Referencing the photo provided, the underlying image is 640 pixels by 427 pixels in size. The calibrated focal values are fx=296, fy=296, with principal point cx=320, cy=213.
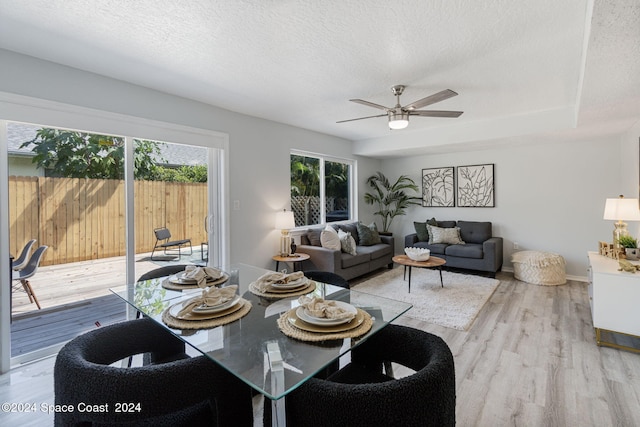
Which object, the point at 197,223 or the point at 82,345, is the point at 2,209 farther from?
the point at 82,345

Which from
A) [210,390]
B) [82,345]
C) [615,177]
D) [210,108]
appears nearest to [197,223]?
[210,108]

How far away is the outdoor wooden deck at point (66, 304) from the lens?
8.23ft

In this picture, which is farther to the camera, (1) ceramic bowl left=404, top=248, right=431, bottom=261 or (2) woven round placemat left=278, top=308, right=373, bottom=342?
(1) ceramic bowl left=404, top=248, right=431, bottom=261

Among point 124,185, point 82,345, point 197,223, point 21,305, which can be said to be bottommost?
point 21,305

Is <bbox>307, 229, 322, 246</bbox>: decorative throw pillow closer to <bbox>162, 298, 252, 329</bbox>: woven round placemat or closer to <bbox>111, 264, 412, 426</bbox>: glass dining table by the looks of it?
<bbox>111, 264, 412, 426</bbox>: glass dining table

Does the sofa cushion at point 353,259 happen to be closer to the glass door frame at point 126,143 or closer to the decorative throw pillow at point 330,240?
the decorative throw pillow at point 330,240

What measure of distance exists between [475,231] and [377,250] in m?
1.86

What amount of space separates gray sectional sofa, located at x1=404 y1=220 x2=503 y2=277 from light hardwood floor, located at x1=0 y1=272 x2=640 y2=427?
59.1 inches

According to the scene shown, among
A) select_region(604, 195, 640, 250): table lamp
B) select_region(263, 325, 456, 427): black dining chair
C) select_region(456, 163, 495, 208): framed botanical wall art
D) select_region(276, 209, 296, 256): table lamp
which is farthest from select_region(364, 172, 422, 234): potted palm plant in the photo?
select_region(263, 325, 456, 427): black dining chair

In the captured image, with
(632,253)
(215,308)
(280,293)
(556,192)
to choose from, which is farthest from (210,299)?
(556,192)

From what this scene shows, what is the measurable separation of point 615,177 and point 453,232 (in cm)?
233

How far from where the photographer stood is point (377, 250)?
4.93 meters

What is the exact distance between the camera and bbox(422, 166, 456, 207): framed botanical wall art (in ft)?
19.0

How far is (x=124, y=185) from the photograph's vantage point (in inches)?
116
